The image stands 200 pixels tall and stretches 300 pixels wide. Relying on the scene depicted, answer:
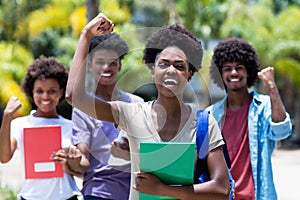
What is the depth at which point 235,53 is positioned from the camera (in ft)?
13.0

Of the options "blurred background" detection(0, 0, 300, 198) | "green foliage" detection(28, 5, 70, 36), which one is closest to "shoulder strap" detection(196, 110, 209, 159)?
"blurred background" detection(0, 0, 300, 198)

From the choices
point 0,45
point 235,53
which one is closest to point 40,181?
point 235,53

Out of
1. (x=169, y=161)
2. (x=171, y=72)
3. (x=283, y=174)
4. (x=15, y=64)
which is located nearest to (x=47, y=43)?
(x=15, y=64)

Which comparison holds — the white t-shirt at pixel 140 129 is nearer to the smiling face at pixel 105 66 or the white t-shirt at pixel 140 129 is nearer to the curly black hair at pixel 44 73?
the smiling face at pixel 105 66

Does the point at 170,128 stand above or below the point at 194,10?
below

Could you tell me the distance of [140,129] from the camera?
8.14 feet

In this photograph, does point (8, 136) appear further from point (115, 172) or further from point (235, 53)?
point (235, 53)

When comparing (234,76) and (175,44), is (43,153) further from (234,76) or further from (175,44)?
(175,44)

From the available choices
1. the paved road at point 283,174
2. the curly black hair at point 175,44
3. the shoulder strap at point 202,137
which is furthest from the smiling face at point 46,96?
the paved road at point 283,174

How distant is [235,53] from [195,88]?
1471mm

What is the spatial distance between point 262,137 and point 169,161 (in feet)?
4.90

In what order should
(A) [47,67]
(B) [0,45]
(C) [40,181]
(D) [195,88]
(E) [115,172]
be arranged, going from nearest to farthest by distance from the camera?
(D) [195,88]
(E) [115,172]
(C) [40,181]
(A) [47,67]
(B) [0,45]

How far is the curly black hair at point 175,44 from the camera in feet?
8.34

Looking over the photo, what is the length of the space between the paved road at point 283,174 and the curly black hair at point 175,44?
16.9 ft
